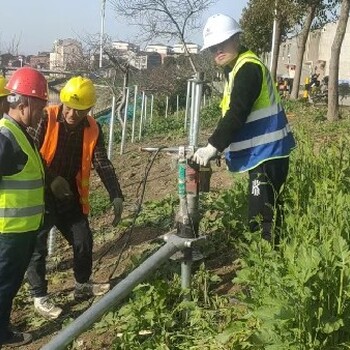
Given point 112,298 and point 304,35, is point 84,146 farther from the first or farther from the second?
point 304,35

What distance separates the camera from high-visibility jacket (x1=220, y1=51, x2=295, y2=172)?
3594 mm

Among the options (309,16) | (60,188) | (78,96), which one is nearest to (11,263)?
(60,188)

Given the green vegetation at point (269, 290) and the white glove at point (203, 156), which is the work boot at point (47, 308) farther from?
the white glove at point (203, 156)

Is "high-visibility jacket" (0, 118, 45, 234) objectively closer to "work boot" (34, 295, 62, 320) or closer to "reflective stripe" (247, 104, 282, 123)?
"work boot" (34, 295, 62, 320)

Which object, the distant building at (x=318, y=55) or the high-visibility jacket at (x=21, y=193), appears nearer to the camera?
the high-visibility jacket at (x=21, y=193)

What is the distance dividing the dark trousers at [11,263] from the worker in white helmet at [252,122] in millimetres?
1286

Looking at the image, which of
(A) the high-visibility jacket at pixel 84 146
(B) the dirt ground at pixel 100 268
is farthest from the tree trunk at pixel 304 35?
(A) the high-visibility jacket at pixel 84 146

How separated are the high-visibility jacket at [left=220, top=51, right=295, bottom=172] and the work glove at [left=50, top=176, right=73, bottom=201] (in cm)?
124

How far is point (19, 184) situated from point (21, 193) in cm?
6

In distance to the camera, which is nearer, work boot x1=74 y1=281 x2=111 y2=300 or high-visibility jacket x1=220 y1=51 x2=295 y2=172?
high-visibility jacket x1=220 y1=51 x2=295 y2=172

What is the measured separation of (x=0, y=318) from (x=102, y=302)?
1389 millimetres

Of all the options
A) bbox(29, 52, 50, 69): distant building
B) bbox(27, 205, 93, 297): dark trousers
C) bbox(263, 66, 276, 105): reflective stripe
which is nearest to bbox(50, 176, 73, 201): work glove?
bbox(27, 205, 93, 297): dark trousers

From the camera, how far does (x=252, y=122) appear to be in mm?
3633

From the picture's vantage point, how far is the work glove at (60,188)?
404cm
